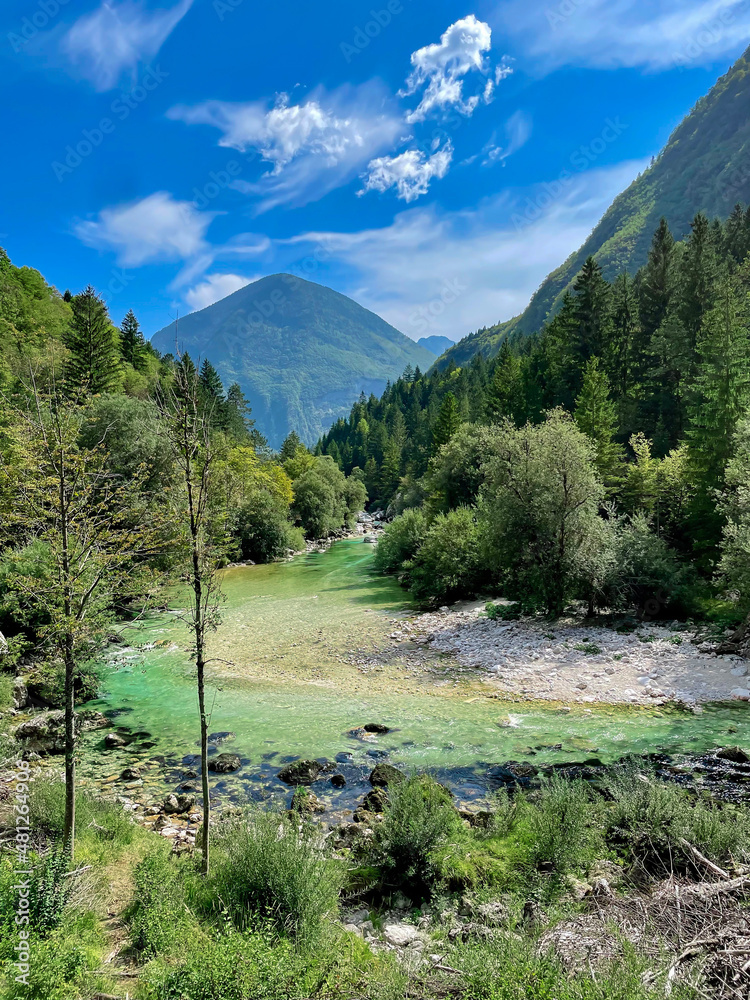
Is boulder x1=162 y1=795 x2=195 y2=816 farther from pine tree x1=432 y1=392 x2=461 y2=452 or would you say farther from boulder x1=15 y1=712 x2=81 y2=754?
pine tree x1=432 y1=392 x2=461 y2=452

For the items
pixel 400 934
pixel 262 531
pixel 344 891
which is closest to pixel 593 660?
pixel 344 891

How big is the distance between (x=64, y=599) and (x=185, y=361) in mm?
3251

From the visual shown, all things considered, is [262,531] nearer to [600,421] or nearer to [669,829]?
[600,421]

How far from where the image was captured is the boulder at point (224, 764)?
10752mm

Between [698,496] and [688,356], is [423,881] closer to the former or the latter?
[698,496]

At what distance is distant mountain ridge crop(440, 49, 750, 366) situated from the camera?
147m

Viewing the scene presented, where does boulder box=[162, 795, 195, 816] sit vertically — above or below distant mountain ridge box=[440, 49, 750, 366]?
below

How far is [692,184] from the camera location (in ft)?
531

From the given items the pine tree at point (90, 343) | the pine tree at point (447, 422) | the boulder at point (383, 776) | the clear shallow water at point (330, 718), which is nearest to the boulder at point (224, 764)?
the clear shallow water at point (330, 718)

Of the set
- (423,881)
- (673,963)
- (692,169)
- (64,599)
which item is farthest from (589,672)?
(692,169)

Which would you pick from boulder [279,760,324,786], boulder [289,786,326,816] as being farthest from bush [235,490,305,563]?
boulder [289,786,326,816]

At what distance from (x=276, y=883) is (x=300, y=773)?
4.86m

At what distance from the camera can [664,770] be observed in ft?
32.0

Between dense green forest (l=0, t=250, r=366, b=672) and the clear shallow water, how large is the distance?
7.93 ft
